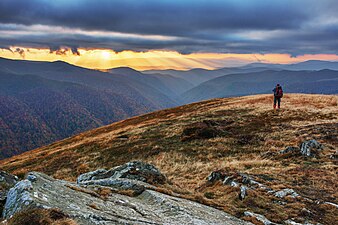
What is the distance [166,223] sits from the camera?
882 cm

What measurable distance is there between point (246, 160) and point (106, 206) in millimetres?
16996

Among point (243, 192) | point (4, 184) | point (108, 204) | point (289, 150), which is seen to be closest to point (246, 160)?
point (289, 150)

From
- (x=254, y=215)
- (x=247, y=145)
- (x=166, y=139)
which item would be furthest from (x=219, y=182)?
(x=166, y=139)

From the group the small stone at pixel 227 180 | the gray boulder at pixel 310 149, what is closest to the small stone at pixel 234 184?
the small stone at pixel 227 180

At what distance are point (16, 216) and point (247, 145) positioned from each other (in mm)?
25125

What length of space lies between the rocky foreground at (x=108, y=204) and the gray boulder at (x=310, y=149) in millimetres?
13761

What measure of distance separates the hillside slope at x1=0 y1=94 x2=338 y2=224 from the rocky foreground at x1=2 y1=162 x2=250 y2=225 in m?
1.78

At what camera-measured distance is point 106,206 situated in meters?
9.28

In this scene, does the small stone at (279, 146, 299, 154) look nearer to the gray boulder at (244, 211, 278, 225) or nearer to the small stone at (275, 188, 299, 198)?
the small stone at (275, 188, 299, 198)

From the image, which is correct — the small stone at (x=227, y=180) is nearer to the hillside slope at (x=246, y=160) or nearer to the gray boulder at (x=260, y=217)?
the hillside slope at (x=246, y=160)

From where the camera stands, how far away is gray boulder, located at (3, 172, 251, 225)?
7500mm

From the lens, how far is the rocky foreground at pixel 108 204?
24.7 feet

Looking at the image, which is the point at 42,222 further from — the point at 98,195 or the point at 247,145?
the point at 247,145

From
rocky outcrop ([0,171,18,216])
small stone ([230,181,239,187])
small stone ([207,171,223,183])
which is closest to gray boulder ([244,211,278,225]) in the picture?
small stone ([230,181,239,187])
